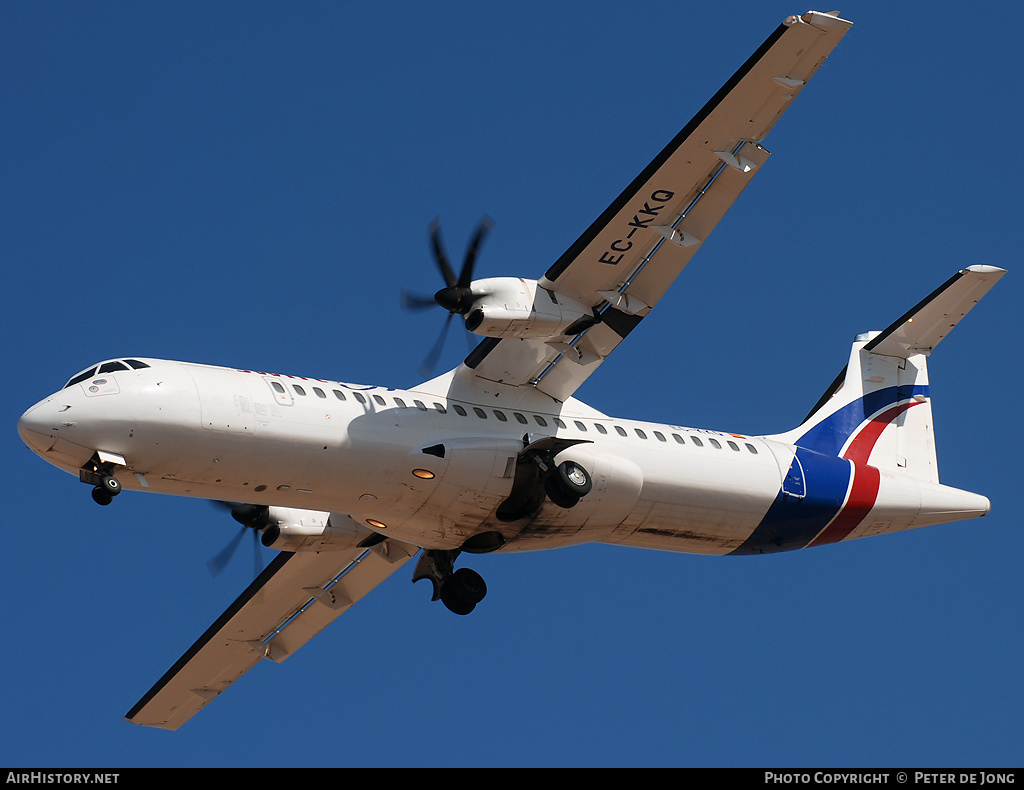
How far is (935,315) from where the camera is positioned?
23.6m

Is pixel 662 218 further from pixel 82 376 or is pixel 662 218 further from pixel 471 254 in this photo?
pixel 82 376

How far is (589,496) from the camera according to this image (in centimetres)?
1977

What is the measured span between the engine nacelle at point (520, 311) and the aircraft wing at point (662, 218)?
240 millimetres

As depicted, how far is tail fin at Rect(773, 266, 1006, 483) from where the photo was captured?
2300 cm

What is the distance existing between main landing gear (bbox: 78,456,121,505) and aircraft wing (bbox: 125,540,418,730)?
5.33 m

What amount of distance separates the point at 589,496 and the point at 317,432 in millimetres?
3946

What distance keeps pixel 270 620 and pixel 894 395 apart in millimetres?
11164

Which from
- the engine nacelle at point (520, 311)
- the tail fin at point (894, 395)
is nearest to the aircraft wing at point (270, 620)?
the engine nacelle at point (520, 311)

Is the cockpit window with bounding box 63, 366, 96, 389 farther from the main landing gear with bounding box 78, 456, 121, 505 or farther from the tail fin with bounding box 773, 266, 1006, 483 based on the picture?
Result: the tail fin with bounding box 773, 266, 1006, 483

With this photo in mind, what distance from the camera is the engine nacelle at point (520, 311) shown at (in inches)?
742

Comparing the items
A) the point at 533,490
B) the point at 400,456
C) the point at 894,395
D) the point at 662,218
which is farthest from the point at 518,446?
the point at 894,395

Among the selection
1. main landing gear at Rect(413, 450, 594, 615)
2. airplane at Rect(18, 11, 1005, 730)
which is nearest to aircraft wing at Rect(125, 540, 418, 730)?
airplane at Rect(18, 11, 1005, 730)
